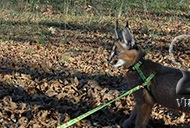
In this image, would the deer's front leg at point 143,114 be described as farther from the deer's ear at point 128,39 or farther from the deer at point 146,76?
the deer's ear at point 128,39

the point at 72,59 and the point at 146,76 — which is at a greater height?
the point at 146,76

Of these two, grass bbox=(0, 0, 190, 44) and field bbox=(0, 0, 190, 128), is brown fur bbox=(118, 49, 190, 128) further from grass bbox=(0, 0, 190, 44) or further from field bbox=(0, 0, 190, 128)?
grass bbox=(0, 0, 190, 44)

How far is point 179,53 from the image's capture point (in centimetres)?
989

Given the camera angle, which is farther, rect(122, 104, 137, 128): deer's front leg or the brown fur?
rect(122, 104, 137, 128): deer's front leg

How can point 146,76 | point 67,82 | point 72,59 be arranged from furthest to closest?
point 72,59, point 67,82, point 146,76

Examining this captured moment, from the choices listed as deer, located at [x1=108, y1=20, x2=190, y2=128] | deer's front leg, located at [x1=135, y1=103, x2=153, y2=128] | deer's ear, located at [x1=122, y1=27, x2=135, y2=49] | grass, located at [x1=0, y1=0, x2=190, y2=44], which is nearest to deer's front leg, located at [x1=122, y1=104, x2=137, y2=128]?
deer, located at [x1=108, y1=20, x2=190, y2=128]

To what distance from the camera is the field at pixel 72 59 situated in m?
5.81

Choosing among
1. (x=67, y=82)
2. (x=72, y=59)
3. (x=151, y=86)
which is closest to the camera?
(x=151, y=86)

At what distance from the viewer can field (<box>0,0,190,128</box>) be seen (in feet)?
19.1

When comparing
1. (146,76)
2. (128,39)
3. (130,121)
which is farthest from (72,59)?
(146,76)

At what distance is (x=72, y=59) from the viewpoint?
31.9 ft

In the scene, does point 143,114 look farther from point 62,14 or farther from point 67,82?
point 62,14

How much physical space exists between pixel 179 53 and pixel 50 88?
4440mm

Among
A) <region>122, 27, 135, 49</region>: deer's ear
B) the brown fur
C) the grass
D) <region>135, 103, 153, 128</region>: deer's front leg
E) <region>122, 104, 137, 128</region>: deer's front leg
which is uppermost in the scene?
<region>122, 27, 135, 49</region>: deer's ear
